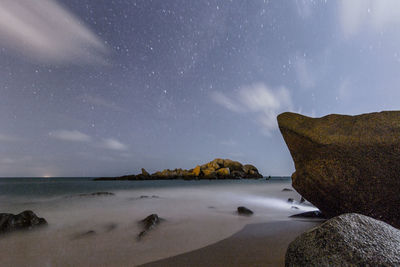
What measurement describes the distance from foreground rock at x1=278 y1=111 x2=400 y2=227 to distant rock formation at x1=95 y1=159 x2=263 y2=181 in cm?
4694

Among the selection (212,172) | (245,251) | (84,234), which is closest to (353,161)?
(245,251)

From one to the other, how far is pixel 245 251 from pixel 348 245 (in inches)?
65.2

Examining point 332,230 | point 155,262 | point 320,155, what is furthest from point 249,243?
point 320,155

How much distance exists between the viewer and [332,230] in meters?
1.95

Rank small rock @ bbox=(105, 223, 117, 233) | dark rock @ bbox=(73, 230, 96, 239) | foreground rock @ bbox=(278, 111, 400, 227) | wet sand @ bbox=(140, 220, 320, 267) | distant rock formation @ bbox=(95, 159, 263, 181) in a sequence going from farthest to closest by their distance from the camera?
distant rock formation @ bbox=(95, 159, 263, 181)
small rock @ bbox=(105, 223, 117, 233)
dark rock @ bbox=(73, 230, 96, 239)
foreground rock @ bbox=(278, 111, 400, 227)
wet sand @ bbox=(140, 220, 320, 267)

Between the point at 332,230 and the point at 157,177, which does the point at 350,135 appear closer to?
the point at 332,230

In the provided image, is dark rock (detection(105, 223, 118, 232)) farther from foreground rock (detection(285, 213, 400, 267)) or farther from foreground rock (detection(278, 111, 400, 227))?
foreground rock (detection(278, 111, 400, 227))

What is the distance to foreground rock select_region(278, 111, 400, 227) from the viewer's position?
11.3 feet

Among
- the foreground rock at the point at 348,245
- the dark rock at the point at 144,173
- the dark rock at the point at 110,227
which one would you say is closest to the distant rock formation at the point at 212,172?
the dark rock at the point at 144,173

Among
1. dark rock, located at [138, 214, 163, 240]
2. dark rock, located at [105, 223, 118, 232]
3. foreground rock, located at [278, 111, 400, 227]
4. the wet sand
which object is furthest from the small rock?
foreground rock, located at [278, 111, 400, 227]

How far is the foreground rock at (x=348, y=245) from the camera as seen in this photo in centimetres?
171

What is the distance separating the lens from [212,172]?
50.2 m

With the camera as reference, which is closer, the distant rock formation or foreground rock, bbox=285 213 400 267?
foreground rock, bbox=285 213 400 267

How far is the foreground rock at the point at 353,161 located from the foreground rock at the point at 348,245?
181 centimetres
